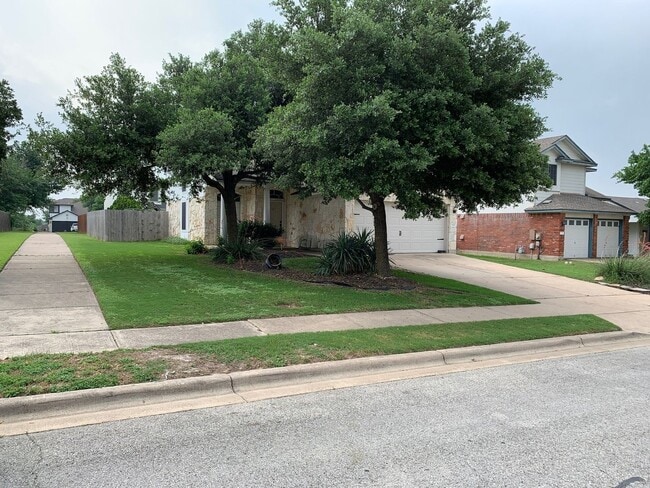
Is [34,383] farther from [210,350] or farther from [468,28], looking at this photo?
[468,28]

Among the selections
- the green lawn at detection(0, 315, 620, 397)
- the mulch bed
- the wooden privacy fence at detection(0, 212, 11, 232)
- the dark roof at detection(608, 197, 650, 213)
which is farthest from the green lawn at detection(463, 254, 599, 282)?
the wooden privacy fence at detection(0, 212, 11, 232)

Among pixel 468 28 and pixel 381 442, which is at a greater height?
pixel 468 28

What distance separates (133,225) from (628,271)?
2708 cm

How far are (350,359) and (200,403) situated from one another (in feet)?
6.72

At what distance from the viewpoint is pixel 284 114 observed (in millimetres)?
9961

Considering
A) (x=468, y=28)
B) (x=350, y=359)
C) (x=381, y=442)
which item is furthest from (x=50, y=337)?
(x=468, y=28)

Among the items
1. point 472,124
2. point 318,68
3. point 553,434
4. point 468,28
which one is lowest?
point 553,434

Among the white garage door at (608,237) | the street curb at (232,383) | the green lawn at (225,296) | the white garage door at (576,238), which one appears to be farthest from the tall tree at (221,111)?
the white garage door at (608,237)

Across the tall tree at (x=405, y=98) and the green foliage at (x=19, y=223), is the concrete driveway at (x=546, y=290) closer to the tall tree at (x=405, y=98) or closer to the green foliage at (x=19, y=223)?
the tall tree at (x=405, y=98)

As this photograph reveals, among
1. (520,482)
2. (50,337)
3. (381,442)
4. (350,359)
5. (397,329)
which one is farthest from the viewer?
(397,329)

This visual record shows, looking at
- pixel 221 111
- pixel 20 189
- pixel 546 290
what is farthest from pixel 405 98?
pixel 20 189

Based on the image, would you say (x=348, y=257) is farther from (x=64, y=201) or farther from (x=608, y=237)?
(x=64, y=201)

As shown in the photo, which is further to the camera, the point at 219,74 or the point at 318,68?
the point at 219,74

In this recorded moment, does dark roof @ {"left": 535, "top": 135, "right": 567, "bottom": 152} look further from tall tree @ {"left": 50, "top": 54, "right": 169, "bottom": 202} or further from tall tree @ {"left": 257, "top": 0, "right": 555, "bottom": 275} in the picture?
tall tree @ {"left": 50, "top": 54, "right": 169, "bottom": 202}
